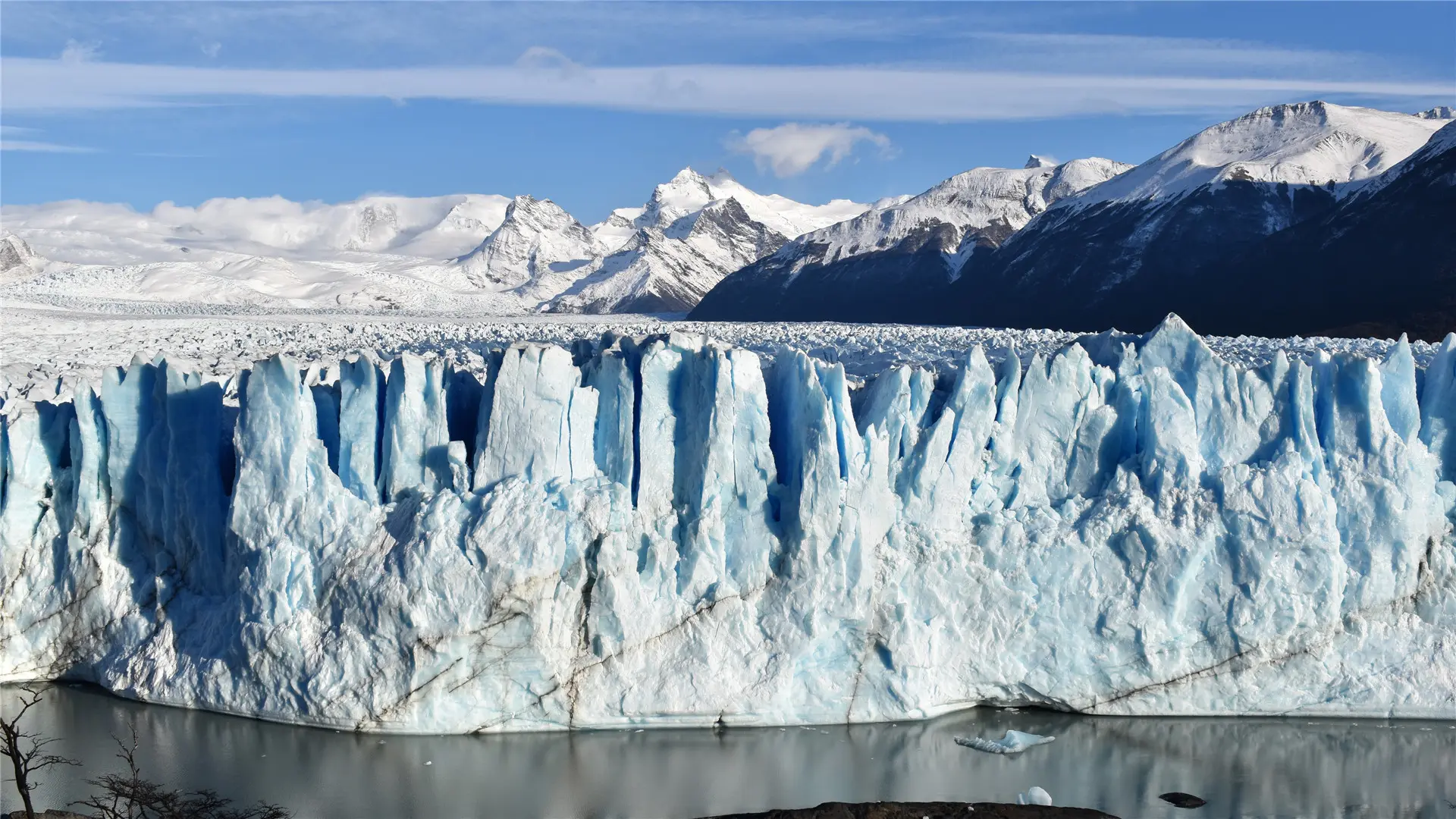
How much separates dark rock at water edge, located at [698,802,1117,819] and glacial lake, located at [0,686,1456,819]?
0.48 meters

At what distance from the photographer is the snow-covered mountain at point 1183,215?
37.4 meters

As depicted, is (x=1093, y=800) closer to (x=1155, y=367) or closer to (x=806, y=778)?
(x=806, y=778)

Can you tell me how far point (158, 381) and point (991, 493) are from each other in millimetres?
8610

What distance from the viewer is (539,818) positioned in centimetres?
1132

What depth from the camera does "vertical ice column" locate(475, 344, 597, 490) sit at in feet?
42.7

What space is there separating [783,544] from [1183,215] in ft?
97.8

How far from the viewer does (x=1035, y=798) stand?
1112 cm

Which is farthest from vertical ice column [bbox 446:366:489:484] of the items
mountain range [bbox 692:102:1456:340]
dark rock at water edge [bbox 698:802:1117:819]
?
mountain range [bbox 692:102:1456:340]

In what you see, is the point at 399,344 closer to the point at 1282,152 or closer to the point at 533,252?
the point at 1282,152

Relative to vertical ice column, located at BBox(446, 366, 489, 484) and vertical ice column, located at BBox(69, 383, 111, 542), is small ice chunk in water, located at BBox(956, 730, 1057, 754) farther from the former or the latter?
vertical ice column, located at BBox(69, 383, 111, 542)

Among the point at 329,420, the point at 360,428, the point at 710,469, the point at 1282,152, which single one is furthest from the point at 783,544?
the point at 1282,152

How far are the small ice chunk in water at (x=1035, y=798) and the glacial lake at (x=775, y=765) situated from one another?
393 mm

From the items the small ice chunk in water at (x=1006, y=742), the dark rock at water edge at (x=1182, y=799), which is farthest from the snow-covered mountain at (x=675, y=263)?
the dark rock at water edge at (x=1182, y=799)

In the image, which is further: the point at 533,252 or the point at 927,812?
the point at 533,252
